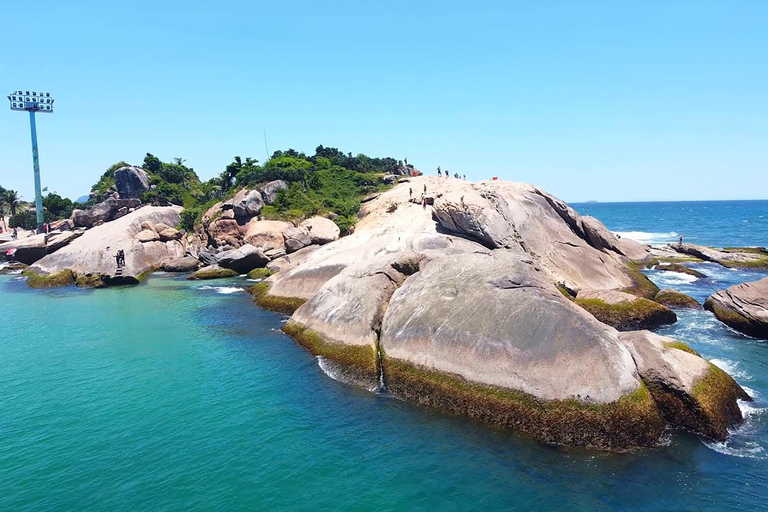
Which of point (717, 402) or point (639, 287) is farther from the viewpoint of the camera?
point (639, 287)

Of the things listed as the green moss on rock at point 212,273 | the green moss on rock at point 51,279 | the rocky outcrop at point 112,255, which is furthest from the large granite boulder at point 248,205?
the green moss on rock at point 51,279

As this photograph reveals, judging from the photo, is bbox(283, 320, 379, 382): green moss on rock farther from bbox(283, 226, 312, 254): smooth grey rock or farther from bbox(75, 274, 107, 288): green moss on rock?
bbox(75, 274, 107, 288): green moss on rock

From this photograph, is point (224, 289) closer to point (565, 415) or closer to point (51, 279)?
point (51, 279)

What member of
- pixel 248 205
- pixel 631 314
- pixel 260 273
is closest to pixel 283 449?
pixel 631 314

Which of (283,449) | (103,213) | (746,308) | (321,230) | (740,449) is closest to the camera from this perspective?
(740,449)

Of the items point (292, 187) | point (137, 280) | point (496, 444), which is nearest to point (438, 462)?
→ point (496, 444)

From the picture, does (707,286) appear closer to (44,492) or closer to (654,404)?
(654,404)

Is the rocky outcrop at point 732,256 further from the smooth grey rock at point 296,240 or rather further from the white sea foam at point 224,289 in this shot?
the white sea foam at point 224,289
